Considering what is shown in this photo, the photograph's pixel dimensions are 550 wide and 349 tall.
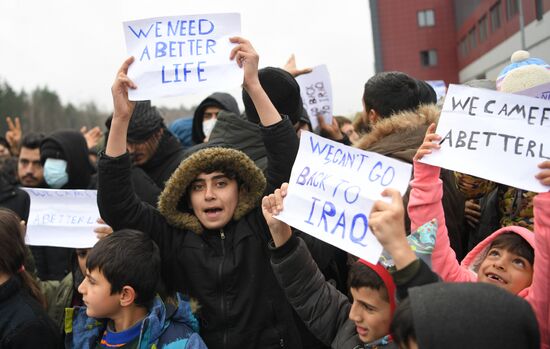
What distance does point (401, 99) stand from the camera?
3332 mm

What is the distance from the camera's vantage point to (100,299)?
8.92ft

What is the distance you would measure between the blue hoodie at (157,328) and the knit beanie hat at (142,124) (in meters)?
1.50

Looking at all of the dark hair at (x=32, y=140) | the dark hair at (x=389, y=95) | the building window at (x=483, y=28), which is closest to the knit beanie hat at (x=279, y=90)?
the dark hair at (x=389, y=95)

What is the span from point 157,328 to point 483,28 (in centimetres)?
3406

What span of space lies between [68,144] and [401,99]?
291 centimetres

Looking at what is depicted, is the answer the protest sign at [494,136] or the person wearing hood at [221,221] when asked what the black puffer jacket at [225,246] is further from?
the protest sign at [494,136]

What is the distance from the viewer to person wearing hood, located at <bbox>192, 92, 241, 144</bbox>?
191 inches

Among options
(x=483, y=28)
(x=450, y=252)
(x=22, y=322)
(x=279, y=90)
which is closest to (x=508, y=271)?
(x=450, y=252)

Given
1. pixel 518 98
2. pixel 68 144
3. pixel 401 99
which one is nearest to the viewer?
pixel 518 98

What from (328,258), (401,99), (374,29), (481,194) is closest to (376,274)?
(328,258)

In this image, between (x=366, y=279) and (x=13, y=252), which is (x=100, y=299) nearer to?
(x=13, y=252)

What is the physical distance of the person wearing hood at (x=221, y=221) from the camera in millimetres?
2781

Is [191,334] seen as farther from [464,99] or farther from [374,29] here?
[374,29]

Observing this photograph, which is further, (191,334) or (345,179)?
(191,334)
